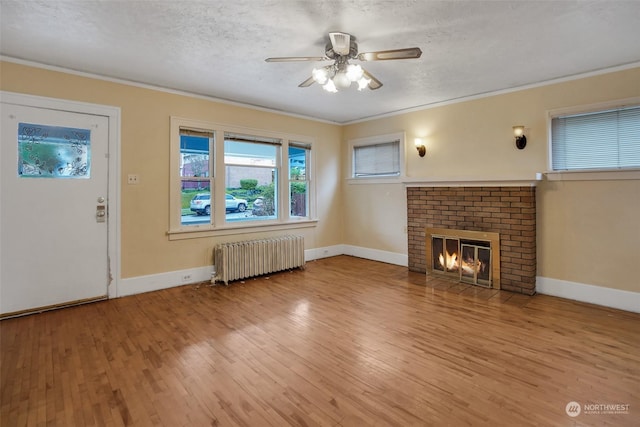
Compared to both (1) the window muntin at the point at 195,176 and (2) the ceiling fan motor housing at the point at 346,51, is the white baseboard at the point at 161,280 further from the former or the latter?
(2) the ceiling fan motor housing at the point at 346,51

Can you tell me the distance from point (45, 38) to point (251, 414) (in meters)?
3.60

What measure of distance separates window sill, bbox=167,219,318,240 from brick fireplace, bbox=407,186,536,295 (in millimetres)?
2001

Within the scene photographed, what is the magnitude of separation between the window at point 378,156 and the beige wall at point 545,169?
0.67 ft

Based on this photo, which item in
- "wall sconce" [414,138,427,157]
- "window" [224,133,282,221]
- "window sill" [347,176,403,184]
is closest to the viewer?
"window" [224,133,282,221]

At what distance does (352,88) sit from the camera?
4230 millimetres

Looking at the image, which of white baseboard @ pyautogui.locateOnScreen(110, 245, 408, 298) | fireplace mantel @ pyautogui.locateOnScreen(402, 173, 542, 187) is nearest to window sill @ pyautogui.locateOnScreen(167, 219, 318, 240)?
white baseboard @ pyautogui.locateOnScreen(110, 245, 408, 298)

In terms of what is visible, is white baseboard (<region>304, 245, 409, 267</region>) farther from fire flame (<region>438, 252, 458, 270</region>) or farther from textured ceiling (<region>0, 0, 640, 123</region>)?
textured ceiling (<region>0, 0, 640, 123</region>)

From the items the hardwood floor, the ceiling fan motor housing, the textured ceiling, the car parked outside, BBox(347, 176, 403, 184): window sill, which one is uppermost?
the textured ceiling

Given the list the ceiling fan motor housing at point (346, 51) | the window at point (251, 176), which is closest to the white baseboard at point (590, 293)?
the ceiling fan motor housing at point (346, 51)

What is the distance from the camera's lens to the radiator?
4.53 meters

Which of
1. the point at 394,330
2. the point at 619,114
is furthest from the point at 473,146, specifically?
the point at 394,330

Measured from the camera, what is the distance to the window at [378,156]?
5.56 m

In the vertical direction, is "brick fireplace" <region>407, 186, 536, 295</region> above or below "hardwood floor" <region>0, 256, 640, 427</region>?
above

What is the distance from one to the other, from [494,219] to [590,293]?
1.31 metres
